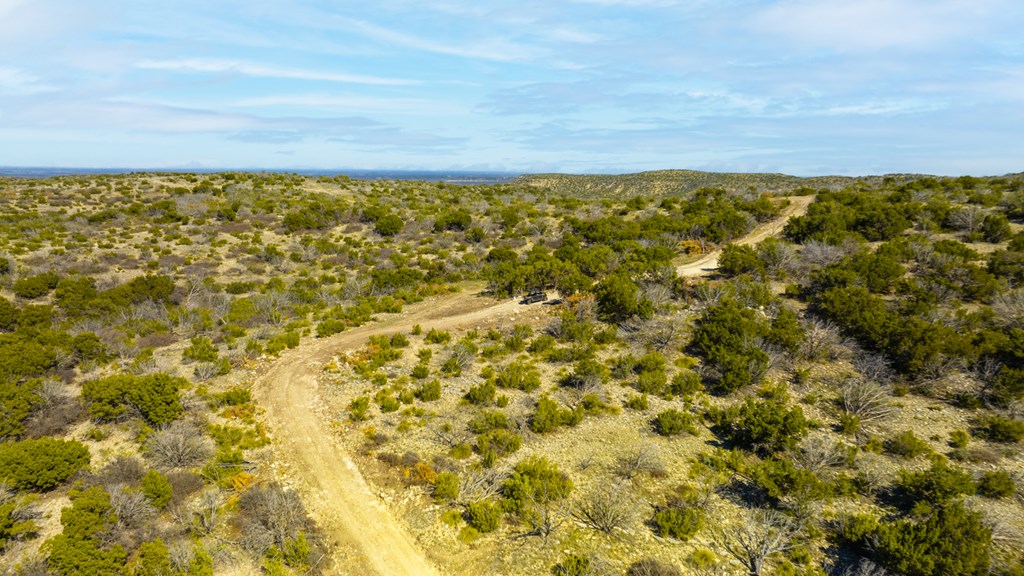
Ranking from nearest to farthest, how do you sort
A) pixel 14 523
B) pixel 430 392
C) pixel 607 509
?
pixel 14 523
pixel 607 509
pixel 430 392

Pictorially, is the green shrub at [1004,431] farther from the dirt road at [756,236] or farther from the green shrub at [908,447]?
the dirt road at [756,236]

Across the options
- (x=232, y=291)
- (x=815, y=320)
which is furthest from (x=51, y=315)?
(x=815, y=320)

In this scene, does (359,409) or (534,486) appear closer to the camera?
(534,486)

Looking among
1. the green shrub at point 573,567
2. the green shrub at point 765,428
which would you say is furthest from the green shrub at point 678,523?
the green shrub at point 765,428

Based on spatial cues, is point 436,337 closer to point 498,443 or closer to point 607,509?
point 498,443

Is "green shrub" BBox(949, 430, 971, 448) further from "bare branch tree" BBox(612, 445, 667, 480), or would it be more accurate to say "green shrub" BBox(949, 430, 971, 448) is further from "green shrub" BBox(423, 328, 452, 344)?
"green shrub" BBox(423, 328, 452, 344)

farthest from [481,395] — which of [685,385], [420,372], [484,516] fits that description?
[685,385]
